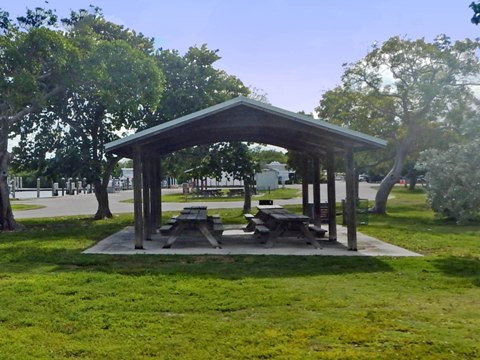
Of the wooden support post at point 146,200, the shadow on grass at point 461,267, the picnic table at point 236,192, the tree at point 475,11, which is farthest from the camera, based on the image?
the picnic table at point 236,192

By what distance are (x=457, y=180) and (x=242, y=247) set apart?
21.5 feet

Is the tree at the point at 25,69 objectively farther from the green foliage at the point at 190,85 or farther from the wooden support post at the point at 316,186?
the wooden support post at the point at 316,186

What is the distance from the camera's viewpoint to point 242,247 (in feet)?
36.2

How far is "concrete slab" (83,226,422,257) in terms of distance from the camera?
33.3 feet

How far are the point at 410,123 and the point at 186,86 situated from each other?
32.2 ft

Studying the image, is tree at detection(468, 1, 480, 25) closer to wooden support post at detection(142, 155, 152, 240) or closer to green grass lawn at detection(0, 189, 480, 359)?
green grass lawn at detection(0, 189, 480, 359)

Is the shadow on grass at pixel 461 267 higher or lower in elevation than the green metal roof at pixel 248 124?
lower

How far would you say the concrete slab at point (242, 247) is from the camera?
33.3ft

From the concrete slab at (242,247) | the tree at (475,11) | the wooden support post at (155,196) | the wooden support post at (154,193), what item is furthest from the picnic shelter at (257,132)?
the tree at (475,11)

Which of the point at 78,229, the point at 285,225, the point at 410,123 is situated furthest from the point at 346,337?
the point at 410,123

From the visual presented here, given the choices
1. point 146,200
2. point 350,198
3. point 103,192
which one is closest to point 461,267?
point 350,198

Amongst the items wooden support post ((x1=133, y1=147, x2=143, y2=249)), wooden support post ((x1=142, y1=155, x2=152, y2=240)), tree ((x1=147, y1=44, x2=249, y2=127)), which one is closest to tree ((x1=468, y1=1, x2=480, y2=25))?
wooden support post ((x1=133, y1=147, x2=143, y2=249))

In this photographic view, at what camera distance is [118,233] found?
14109 mm

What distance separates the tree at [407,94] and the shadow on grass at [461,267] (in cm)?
1318
